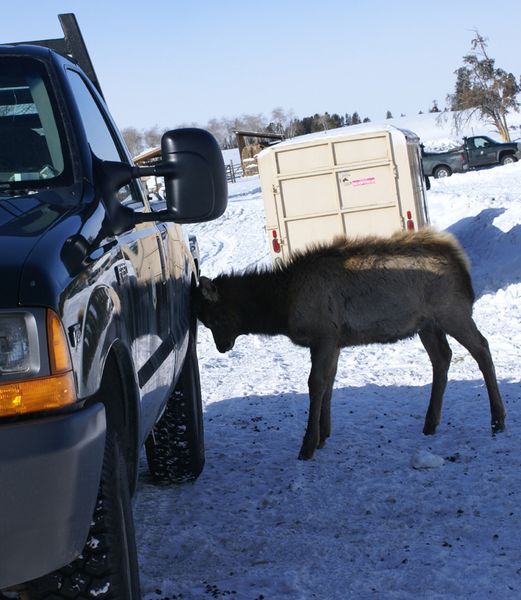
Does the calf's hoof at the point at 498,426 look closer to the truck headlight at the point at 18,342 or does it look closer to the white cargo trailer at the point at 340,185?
the truck headlight at the point at 18,342

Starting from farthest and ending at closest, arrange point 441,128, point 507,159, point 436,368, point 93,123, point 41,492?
point 441,128, point 507,159, point 436,368, point 93,123, point 41,492

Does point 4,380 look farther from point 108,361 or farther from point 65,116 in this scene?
point 65,116

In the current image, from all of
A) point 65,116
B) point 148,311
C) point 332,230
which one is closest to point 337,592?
point 148,311

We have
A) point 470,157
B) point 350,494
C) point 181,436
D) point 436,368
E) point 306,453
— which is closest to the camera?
point 350,494

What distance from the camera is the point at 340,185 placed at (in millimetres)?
13578

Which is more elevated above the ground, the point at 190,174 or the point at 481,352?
the point at 190,174

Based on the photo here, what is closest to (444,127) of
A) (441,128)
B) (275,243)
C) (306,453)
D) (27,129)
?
(441,128)

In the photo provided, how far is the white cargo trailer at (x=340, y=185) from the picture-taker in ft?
44.0

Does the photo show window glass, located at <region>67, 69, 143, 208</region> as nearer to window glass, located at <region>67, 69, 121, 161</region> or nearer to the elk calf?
window glass, located at <region>67, 69, 121, 161</region>

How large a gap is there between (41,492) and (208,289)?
4142 mm

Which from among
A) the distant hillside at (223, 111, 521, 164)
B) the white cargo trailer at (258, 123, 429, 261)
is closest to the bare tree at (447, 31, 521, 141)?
the distant hillside at (223, 111, 521, 164)

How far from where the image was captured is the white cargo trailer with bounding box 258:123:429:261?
1340cm

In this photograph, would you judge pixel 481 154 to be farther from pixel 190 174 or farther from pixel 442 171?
pixel 190 174

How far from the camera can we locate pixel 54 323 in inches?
90.3
